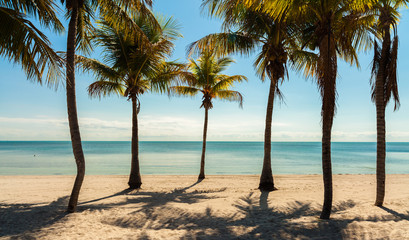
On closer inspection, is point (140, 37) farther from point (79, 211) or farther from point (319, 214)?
point (319, 214)

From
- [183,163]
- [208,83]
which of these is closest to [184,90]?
[208,83]

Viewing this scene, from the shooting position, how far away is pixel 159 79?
40.2 ft

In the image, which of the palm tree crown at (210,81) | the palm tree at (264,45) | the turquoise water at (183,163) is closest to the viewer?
the palm tree at (264,45)

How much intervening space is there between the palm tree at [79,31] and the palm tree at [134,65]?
74.7 inches

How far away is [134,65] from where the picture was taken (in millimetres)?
11180

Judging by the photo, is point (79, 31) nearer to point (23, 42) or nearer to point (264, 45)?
point (23, 42)

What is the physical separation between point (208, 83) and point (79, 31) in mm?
8107

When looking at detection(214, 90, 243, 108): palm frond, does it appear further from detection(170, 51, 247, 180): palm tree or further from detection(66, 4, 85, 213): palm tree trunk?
detection(66, 4, 85, 213): palm tree trunk

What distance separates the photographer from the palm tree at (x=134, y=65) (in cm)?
1104

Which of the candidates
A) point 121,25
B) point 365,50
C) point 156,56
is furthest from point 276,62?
point 121,25

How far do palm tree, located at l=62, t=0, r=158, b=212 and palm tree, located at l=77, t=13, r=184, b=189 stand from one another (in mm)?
1896

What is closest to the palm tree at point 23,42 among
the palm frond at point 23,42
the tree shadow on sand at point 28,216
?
the palm frond at point 23,42

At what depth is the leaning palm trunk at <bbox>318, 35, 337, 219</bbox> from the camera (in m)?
6.21

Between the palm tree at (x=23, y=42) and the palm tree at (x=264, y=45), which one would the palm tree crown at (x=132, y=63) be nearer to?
the palm tree at (x=264, y=45)
